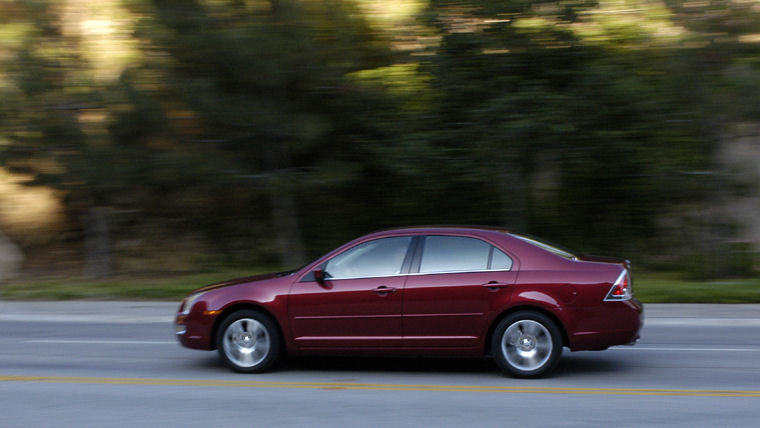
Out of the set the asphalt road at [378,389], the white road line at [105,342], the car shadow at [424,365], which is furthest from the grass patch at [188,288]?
the car shadow at [424,365]

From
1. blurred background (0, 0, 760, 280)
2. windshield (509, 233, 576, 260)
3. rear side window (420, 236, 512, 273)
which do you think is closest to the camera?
rear side window (420, 236, 512, 273)

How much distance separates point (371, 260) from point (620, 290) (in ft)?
7.85

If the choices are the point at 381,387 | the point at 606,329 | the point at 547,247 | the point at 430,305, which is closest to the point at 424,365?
the point at 430,305

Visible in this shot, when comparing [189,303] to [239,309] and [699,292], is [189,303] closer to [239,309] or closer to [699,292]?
[239,309]

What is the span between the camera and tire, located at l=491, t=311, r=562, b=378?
24.3 feet

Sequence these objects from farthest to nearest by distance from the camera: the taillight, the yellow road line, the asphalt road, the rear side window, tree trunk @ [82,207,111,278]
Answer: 1. tree trunk @ [82,207,111,278]
2. the rear side window
3. the taillight
4. the yellow road line
5. the asphalt road

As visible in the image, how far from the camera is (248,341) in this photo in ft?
26.2

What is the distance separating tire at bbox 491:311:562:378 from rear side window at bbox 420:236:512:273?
1.76 feet

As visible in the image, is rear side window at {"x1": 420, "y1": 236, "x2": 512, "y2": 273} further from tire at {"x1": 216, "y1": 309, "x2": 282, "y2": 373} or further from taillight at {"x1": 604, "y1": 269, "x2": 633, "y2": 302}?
tire at {"x1": 216, "y1": 309, "x2": 282, "y2": 373}

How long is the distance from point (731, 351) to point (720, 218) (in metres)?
8.15

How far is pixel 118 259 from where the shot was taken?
20.0 meters

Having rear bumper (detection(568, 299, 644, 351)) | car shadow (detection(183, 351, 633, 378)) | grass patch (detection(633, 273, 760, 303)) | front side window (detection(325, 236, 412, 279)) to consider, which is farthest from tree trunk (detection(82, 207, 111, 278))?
rear bumper (detection(568, 299, 644, 351))

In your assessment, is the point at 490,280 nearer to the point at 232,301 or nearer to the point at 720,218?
the point at 232,301

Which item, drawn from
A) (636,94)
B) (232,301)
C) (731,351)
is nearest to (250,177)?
(636,94)
